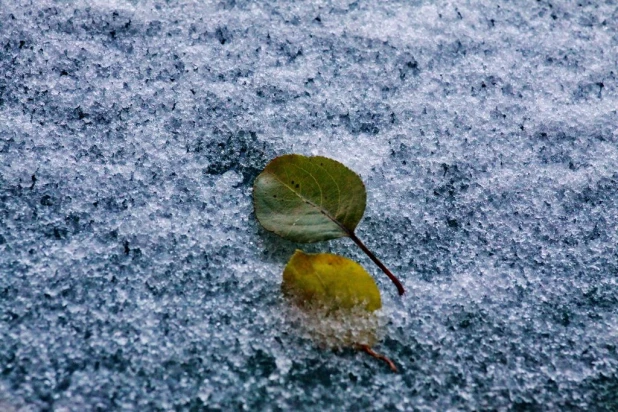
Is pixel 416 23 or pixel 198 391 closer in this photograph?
pixel 198 391

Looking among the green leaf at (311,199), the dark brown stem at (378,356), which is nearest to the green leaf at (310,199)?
the green leaf at (311,199)

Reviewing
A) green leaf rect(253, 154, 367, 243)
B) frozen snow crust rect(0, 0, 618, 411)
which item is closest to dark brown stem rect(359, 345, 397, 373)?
frozen snow crust rect(0, 0, 618, 411)

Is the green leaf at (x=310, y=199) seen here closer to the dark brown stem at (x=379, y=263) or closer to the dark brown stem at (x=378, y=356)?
the dark brown stem at (x=379, y=263)

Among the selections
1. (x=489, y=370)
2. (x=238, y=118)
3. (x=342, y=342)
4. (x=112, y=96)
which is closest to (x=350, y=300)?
(x=342, y=342)

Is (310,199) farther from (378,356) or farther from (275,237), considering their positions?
(378,356)

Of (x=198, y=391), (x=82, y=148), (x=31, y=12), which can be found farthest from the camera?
(x=31, y=12)

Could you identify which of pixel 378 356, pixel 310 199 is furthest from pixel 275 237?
pixel 378 356

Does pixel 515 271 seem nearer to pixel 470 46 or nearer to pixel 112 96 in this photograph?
pixel 470 46
